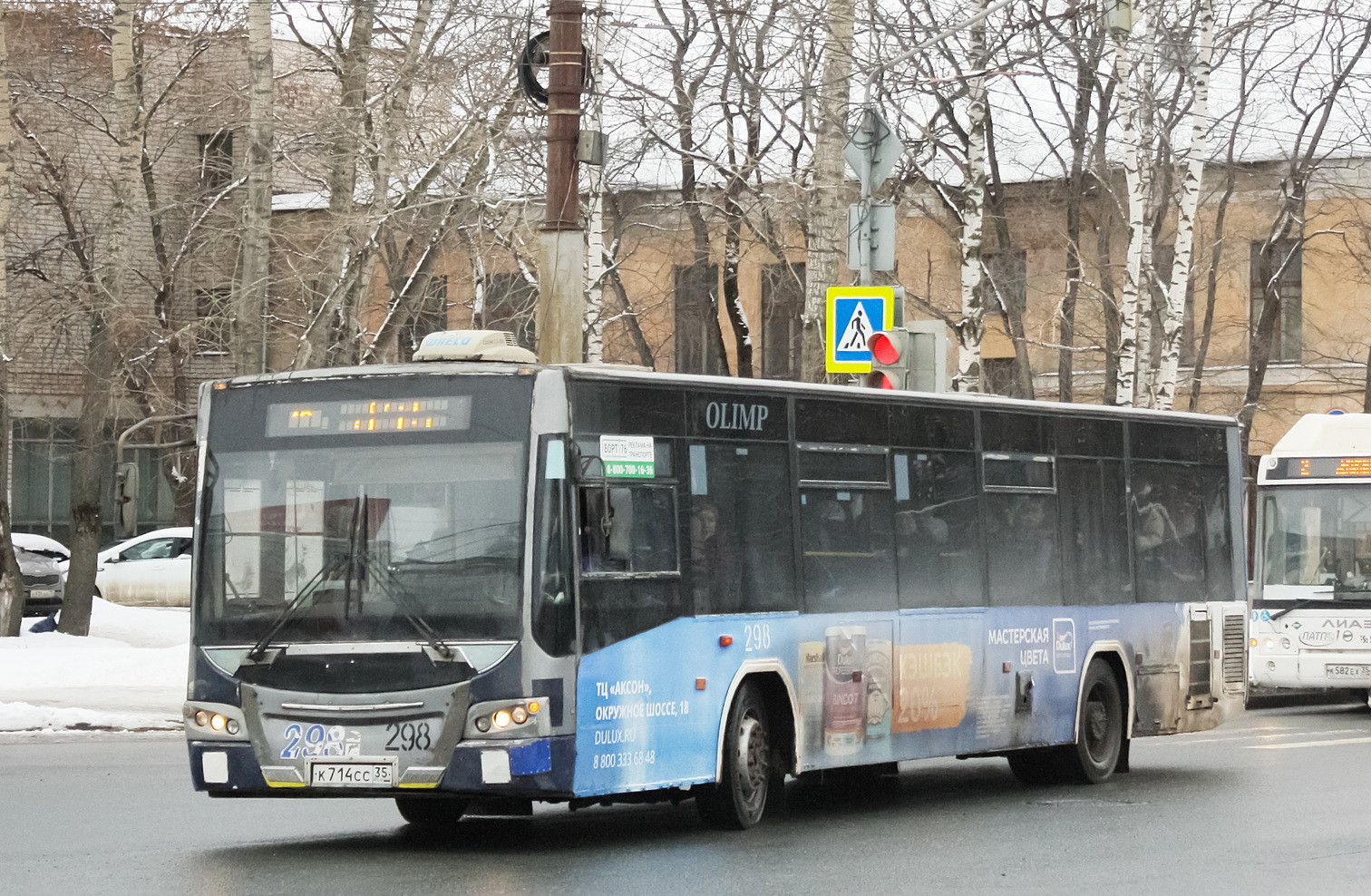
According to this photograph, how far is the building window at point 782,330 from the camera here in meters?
41.3

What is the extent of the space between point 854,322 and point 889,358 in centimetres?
42

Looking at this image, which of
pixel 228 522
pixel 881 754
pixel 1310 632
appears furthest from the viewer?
pixel 1310 632

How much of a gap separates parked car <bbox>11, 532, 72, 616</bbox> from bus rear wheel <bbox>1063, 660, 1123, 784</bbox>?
2418cm

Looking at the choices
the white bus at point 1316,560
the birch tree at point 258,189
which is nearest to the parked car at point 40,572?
the birch tree at point 258,189

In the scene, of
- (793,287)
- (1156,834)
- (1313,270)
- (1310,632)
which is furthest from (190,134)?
(1156,834)

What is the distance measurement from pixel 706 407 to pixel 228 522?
270cm

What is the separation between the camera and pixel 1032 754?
15.5 metres

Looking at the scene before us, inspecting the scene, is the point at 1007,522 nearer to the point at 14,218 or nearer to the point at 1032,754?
the point at 1032,754

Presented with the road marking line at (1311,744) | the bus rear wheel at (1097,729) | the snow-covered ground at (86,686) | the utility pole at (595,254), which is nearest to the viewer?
the bus rear wheel at (1097,729)

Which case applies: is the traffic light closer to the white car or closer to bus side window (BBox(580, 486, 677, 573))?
bus side window (BBox(580, 486, 677, 573))

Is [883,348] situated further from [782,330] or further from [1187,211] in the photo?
[782,330]

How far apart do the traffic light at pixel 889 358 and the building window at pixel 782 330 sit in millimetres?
22353

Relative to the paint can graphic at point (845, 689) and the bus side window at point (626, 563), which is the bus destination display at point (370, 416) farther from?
the paint can graphic at point (845, 689)

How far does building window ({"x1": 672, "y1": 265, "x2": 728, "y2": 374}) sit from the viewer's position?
132ft
